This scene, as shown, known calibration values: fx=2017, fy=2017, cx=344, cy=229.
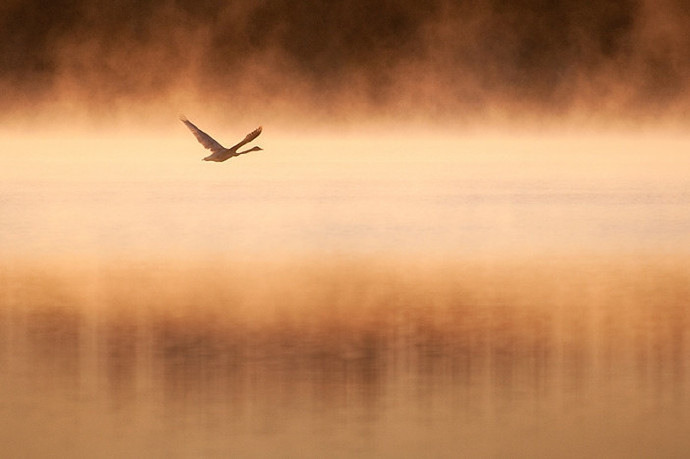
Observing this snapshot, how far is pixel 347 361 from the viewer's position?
14.1 m

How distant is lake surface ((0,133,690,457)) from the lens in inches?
478

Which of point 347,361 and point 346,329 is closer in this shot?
point 347,361

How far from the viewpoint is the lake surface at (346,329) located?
1215 cm

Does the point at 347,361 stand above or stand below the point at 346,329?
below

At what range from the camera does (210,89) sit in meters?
65.8

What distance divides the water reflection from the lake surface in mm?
26

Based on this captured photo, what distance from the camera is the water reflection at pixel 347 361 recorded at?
1212cm

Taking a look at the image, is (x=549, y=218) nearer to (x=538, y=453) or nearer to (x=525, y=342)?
(x=525, y=342)

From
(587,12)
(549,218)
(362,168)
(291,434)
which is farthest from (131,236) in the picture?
(587,12)

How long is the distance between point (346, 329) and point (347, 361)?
157 centimetres

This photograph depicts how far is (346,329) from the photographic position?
51.4 feet

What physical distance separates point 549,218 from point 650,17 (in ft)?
124

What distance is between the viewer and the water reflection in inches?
477

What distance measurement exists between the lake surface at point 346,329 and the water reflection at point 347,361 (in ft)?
0.09
